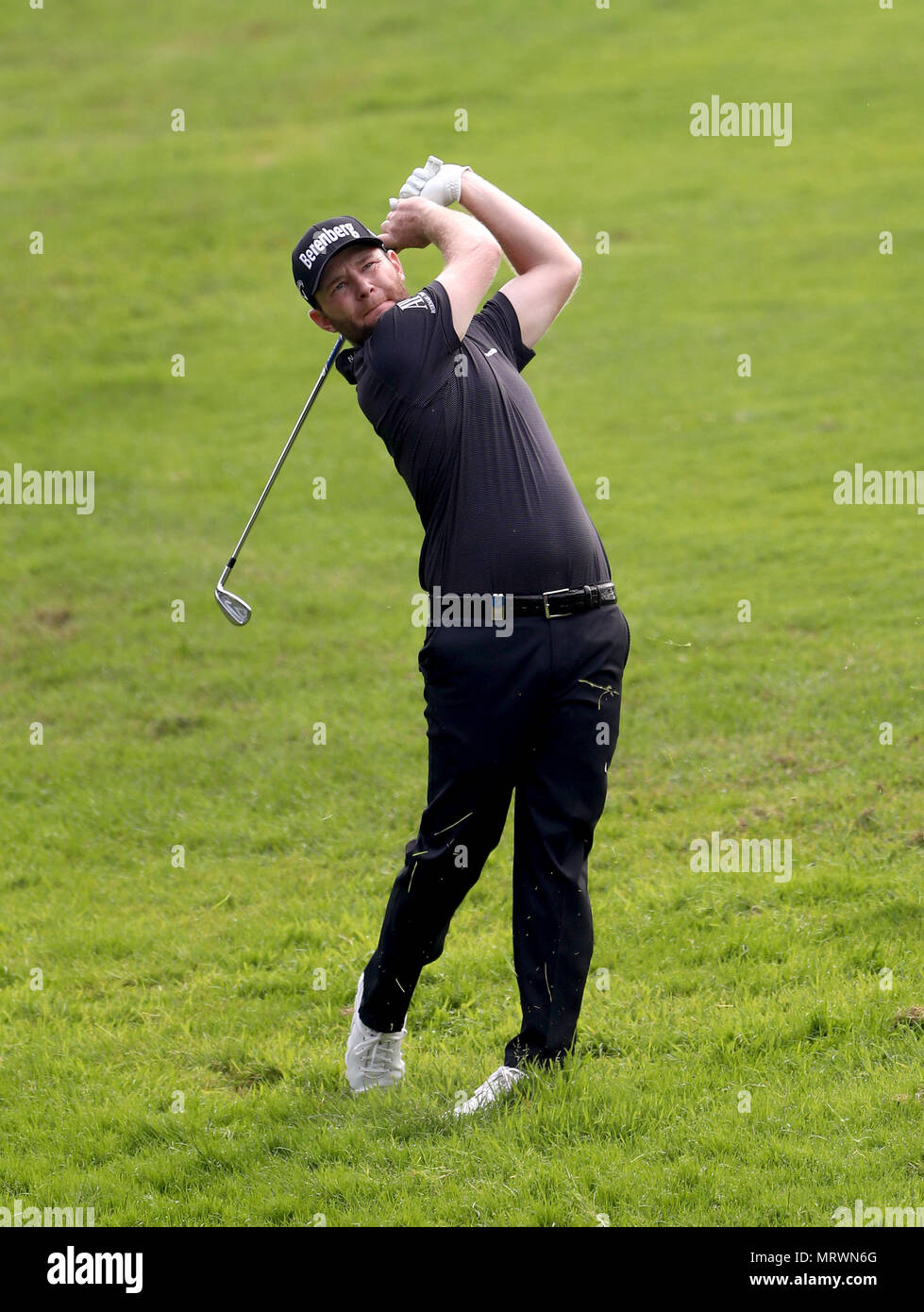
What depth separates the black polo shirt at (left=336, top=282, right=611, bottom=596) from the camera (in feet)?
15.1

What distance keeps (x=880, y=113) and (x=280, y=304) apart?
10.4 meters

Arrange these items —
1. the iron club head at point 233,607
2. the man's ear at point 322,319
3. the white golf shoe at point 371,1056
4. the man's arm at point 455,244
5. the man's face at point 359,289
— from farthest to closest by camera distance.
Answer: the iron club head at point 233,607 < the white golf shoe at point 371,1056 < the man's ear at point 322,319 < the man's face at point 359,289 < the man's arm at point 455,244

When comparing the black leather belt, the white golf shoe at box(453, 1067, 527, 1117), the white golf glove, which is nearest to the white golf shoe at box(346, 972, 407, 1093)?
the white golf shoe at box(453, 1067, 527, 1117)

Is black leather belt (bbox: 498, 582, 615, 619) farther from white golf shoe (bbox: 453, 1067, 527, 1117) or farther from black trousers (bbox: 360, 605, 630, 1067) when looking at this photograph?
white golf shoe (bbox: 453, 1067, 527, 1117)

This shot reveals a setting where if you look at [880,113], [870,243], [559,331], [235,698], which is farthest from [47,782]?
[880,113]

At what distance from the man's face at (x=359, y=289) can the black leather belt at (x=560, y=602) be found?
1044 mm

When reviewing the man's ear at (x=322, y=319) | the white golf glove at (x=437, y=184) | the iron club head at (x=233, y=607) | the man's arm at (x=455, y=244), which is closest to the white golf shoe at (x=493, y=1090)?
the iron club head at (x=233, y=607)

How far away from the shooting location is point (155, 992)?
20.7 feet

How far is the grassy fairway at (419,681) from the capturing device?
15.8 feet

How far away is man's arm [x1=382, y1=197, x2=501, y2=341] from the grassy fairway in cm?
260

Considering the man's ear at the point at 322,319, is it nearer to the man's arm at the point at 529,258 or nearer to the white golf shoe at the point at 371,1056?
the man's arm at the point at 529,258

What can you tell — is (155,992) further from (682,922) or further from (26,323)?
(26,323)

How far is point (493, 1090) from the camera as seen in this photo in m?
4.85
